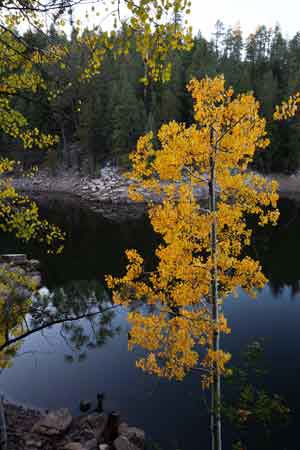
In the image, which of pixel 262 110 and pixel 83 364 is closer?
pixel 83 364

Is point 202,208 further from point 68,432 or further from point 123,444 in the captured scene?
point 68,432

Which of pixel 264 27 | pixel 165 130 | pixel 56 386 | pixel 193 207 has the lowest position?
pixel 56 386

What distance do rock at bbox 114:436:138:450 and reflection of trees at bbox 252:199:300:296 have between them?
43.7ft

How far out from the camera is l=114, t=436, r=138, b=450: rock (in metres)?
8.52

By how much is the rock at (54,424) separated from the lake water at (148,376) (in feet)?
4.43

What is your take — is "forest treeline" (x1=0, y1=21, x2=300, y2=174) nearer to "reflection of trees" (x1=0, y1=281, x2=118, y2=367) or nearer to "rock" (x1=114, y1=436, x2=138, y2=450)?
"reflection of trees" (x1=0, y1=281, x2=118, y2=367)

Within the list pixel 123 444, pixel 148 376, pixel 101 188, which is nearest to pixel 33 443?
pixel 123 444

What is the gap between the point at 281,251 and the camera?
82.9 ft

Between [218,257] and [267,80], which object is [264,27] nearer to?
[267,80]

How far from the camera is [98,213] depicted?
Answer: 4009 centimetres

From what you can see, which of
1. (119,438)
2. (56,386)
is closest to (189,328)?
(119,438)

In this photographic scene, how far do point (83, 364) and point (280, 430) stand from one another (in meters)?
7.82

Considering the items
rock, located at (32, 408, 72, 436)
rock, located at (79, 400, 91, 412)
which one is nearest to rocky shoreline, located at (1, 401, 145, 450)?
rock, located at (32, 408, 72, 436)

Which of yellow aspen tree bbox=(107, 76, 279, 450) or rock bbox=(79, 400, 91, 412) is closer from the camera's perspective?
yellow aspen tree bbox=(107, 76, 279, 450)
